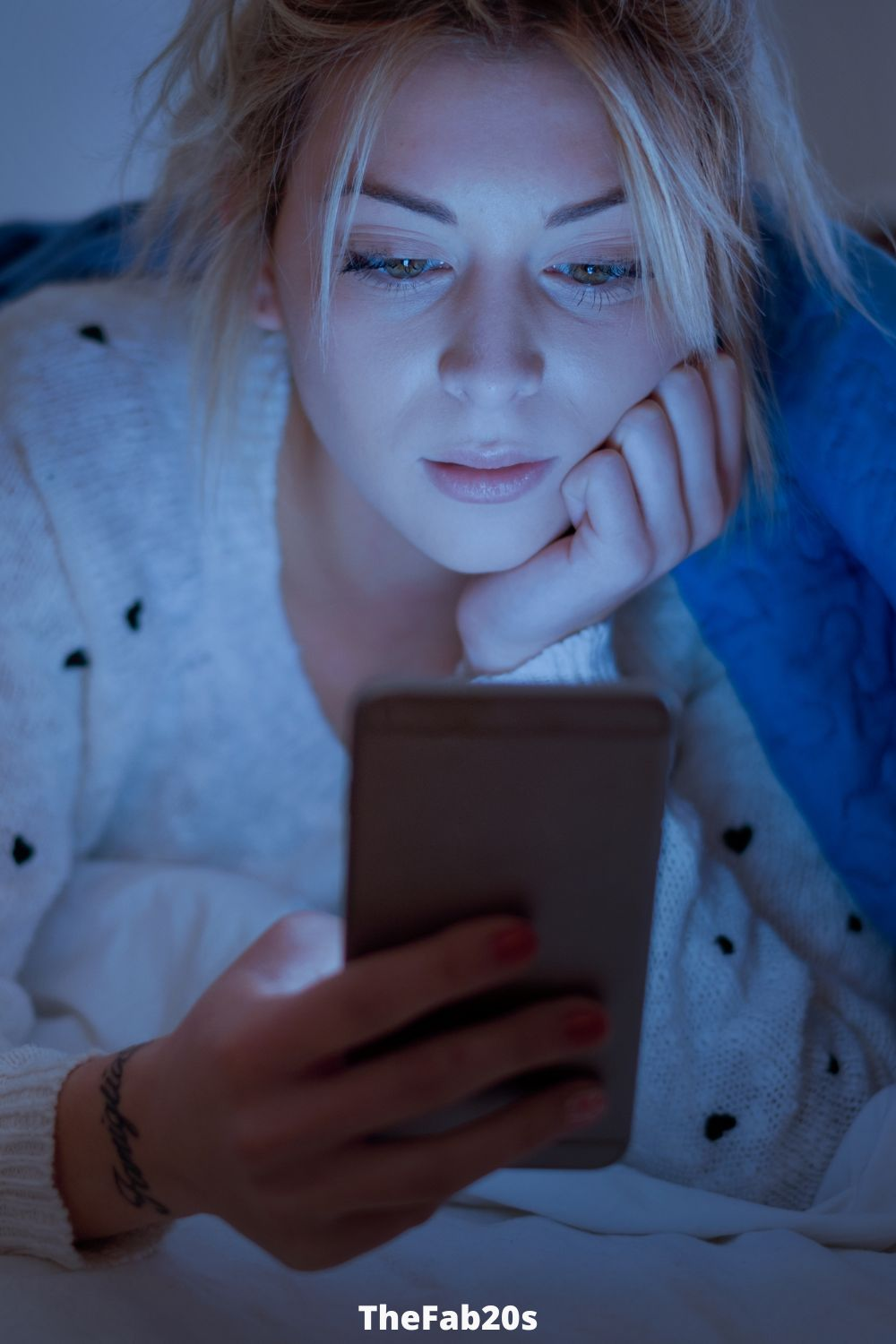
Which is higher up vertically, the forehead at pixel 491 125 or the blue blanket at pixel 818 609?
the forehead at pixel 491 125

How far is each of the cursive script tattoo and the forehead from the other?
19.6 inches

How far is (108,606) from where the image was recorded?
0.87 metres

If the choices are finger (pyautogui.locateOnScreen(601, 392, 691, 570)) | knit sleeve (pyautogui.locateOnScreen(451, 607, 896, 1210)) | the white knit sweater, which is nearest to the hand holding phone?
the white knit sweater

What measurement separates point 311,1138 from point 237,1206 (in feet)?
0.21

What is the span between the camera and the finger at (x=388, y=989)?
1.60ft

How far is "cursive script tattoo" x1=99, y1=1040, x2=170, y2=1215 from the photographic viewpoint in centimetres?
58

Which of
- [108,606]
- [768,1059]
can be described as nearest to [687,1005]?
[768,1059]

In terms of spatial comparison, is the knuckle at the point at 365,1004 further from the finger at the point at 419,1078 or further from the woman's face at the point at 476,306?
the woman's face at the point at 476,306

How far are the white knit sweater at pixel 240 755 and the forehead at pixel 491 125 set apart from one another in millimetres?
285

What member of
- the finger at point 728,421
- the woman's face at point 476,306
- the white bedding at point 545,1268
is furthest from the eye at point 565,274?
the white bedding at point 545,1268

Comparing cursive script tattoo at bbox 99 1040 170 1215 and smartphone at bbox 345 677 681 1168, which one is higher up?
smartphone at bbox 345 677 681 1168

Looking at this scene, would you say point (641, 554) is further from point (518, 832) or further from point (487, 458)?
point (518, 832)

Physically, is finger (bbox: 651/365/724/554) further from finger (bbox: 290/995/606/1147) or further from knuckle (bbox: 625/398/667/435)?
finger (bbox: 290/995/606/1147)

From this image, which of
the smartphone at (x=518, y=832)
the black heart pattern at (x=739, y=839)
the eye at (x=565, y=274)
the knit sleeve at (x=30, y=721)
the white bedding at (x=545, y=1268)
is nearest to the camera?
the smartphone at (x=518, y=832)
